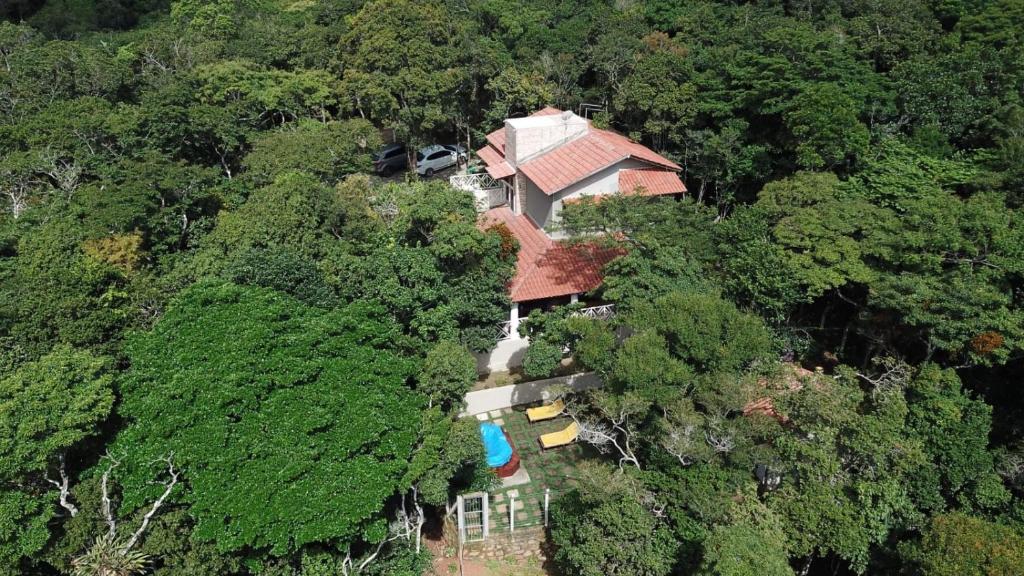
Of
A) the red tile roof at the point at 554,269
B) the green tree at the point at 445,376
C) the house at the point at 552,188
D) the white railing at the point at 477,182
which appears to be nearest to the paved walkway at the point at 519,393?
the house at the point at 552,188

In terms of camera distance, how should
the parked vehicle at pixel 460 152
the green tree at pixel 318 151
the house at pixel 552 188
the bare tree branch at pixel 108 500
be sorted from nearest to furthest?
the bare tree branch at pixel 108 500
the house at pixel 552 188
the green tree at pixel 318 151
the parked vehicle at pixel 460 152

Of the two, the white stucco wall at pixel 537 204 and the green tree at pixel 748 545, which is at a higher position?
the white stucco wall at pixel 537 204

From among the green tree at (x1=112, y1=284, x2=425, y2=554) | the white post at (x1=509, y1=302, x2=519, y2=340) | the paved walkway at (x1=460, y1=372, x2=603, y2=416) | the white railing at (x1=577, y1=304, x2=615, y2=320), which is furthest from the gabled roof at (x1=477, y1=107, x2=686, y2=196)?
the green tree at (x1=112, y1=284, x2=425, y2=554)

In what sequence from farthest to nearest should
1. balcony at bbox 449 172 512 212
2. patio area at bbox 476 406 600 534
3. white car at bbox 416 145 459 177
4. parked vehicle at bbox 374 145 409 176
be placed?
parked vehicle at bbox 374 145 409 176 → white car at bbox 416 145 459 177 → balcony at bbox 449 172 512 212 → patio area at bbox 476 406 600 534

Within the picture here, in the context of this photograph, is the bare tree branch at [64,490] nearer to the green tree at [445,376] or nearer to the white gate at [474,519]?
the green tree at [445,376]

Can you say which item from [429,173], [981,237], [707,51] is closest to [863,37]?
[707,51]

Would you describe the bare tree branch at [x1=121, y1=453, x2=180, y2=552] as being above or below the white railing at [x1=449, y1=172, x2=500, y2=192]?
below

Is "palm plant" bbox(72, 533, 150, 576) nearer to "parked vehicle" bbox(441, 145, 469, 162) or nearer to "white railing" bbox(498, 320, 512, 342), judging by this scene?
"white railing" bbox(498, 320, 512, 342)
